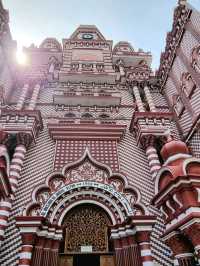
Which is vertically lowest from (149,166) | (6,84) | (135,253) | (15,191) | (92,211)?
(135,253)

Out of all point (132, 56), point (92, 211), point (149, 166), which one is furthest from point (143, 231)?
point (132, 56)

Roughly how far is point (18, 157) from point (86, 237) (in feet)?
13.9

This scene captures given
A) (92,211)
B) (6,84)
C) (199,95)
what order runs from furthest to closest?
(6,84) < (199,95) < (92,211)

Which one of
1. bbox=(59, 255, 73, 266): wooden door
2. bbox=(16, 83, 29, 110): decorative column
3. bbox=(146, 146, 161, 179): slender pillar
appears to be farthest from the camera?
bbox=(16, 83, 29, 110): decorative column

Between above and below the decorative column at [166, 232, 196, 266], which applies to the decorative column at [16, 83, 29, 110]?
above

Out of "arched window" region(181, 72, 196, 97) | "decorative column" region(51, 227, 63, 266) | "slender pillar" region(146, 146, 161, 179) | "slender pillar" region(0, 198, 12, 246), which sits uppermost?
"arched window" region(181, 72, 196, 97)

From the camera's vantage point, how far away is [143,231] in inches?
283

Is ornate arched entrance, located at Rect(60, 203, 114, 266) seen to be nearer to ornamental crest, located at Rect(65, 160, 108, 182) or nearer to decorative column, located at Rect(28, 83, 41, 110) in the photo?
ornamental crest, located at Rect(65, 160, 108, 182)

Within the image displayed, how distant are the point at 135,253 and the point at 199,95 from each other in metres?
7.42

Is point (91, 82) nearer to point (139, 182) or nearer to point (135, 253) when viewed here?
point (139, 182)

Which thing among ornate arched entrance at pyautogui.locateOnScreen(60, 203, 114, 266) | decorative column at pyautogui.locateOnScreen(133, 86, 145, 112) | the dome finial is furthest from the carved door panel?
the dome finial

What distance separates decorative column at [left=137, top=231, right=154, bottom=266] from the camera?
689 centimetres

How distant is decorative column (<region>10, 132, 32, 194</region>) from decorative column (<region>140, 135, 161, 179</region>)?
5.04 meters

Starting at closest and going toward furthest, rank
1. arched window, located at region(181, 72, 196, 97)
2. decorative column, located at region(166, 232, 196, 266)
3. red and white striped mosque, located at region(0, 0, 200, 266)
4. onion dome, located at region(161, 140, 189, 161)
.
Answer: decorative column, located at region(166, 232, 196, 266), red and white striped mosque, located at region(0, 0, 200, 266), onion dome, located at region(161, 140, 189, 161), arched window, located at region(181, 72, 196, 97)
